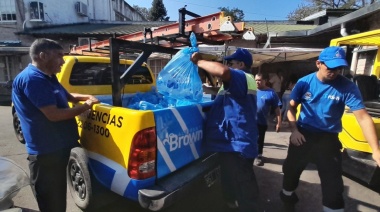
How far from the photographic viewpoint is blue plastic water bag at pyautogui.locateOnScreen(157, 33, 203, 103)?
8.69ft

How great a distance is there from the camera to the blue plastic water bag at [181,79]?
8.69 feet

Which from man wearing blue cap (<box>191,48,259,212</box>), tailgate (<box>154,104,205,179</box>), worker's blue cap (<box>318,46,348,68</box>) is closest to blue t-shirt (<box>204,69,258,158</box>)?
man wearing blue cap (<box>191,48,259,212</box>)

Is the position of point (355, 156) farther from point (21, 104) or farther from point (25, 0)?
point (25, 0)

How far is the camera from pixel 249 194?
221cm

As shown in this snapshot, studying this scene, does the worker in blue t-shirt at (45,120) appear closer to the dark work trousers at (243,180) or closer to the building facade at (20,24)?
the dark work trousers at (243,180)

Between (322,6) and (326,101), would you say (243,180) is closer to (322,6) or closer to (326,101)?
(326,101)

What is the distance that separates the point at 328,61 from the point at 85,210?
3.05 metres

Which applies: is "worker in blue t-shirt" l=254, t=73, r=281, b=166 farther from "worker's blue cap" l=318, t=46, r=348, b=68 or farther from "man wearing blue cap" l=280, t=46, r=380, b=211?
"worker's blue cap" l=318, t=46, r=348, b=68

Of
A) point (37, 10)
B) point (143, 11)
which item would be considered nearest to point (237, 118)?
point (37, 10)

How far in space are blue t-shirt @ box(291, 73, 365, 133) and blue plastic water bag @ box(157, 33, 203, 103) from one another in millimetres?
1136

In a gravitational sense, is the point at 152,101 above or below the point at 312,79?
below

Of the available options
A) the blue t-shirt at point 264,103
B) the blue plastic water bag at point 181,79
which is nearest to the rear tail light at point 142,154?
the blue plastic water bag at point 181,79

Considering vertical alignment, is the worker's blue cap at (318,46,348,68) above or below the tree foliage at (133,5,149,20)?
below

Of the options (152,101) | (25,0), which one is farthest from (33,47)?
(25,0)
